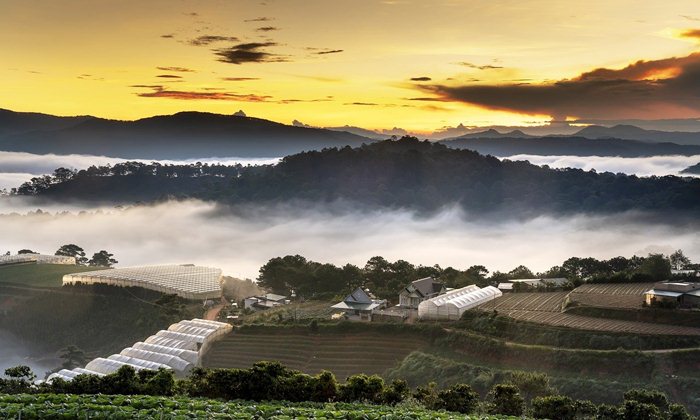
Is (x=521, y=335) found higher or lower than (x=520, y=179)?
lower

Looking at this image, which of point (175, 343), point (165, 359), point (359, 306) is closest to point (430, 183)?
point (359, 306)

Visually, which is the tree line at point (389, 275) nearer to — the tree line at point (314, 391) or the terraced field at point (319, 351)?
the terraced field at point (319, 351)

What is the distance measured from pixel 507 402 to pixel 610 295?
23.4m

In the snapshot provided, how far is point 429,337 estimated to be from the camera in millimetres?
42094

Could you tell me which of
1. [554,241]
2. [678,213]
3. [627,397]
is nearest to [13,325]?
[627,397]

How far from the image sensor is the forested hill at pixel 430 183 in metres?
118

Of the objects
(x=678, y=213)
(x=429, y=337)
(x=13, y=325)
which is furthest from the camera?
(x=678, y=213)

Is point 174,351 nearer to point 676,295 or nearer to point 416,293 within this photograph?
point 416,293

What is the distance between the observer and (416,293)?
1934 inches

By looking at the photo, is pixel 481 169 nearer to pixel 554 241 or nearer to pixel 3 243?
pixel 554 241

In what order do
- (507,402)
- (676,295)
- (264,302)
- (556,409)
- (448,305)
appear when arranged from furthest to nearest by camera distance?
1. (264,302)
2. (448,305)
3. (676,295)
4. (507,402)
5. (556,409)

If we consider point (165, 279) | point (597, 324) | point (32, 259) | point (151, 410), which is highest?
point (32, 259)

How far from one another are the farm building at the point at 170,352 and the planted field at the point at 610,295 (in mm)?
23281

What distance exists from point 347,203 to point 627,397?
344ft
